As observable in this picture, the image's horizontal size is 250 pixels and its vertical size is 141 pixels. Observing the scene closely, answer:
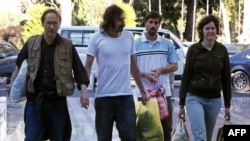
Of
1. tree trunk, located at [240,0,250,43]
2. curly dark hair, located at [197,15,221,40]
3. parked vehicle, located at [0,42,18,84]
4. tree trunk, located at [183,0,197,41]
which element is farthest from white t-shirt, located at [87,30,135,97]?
tree trunk, located at [183,0,197,41]

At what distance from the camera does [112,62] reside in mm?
5324

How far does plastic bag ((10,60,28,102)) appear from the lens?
5121 mm

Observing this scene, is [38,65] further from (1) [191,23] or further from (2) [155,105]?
(1) [191,23]

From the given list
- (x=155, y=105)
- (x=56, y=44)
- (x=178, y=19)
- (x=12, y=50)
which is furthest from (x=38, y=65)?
(x=178, y=19)

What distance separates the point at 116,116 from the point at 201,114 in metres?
0.90

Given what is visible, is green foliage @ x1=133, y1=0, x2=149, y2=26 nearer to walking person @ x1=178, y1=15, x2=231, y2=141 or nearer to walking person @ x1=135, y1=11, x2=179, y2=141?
walking person @ x1=135, y1=11, x2=179, y2=141

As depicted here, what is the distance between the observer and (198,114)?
561cm

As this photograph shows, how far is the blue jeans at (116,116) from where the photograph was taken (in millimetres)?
5395

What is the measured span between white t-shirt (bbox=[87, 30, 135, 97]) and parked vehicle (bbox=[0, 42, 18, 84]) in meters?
11.1

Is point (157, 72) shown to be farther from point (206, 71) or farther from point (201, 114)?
point (201, 114)

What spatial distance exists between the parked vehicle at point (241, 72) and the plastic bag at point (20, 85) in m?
12.5

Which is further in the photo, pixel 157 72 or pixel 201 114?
pixel 157 72

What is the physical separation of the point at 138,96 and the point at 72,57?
1085 millimetres

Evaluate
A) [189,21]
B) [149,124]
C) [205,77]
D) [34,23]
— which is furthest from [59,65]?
[189,21]
